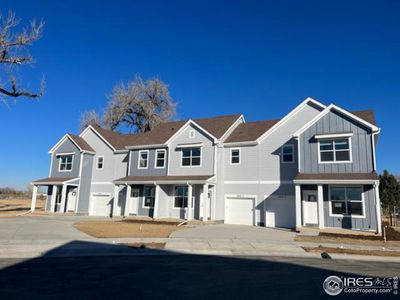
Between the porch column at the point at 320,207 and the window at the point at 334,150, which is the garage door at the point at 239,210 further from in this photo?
the window at the point at 334,150

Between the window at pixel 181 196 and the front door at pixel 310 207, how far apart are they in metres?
9.77

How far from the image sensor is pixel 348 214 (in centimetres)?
1969

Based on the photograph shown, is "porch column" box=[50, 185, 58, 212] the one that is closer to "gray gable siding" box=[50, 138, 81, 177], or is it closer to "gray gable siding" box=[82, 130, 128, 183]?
"gray gable siding" box=[50, 138, 81, 177]

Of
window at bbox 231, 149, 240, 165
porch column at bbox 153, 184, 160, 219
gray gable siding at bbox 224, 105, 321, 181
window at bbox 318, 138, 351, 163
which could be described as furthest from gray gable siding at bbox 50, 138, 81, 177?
window at bbox 318, 138, 351, 163

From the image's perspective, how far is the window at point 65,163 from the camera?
33.7m

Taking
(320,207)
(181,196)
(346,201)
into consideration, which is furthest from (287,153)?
(181,196)

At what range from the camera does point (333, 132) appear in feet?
68.9

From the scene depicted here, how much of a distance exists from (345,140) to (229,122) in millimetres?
10778

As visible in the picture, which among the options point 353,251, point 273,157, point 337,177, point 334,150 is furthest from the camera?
point 273,157

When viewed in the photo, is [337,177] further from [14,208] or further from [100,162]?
[14,208]

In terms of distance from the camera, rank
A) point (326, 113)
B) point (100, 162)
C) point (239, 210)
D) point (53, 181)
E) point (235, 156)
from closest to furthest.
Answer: point (326, 113)
point (239, 210)
point (235, 156)
point (53, 181)
point (100, 162)

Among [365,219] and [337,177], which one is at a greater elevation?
[337,177]

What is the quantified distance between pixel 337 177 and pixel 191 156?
470 inches

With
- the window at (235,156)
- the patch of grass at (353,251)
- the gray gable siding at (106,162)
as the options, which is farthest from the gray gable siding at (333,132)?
the gray gable siding at (106,162)
